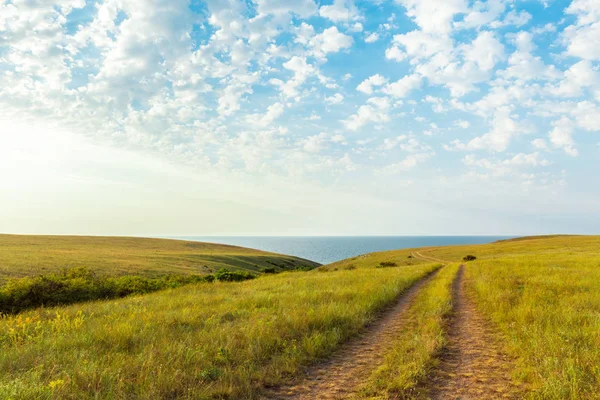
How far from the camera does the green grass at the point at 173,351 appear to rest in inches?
229

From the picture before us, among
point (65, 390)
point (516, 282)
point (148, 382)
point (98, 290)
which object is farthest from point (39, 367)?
point (516, 282)

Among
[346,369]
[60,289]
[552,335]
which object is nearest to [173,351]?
[346,369]

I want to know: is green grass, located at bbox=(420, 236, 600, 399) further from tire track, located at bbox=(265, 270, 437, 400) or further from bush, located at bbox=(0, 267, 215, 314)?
bush, located at bbox=(0, 267, 215, 314)

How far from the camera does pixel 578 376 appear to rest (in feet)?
19.2

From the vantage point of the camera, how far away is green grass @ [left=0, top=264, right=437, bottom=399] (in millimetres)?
5805

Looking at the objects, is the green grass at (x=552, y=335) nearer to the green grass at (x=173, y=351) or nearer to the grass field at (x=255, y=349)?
the grass field at (x=255, y=349)

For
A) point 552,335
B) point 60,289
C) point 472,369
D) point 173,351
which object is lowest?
point 60,289

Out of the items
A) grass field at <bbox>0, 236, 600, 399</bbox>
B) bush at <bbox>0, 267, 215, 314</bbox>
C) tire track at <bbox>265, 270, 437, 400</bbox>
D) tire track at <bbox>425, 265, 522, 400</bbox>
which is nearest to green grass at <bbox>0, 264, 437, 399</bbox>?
grass field at <bbox>0, 236, 600, 399</bbox>

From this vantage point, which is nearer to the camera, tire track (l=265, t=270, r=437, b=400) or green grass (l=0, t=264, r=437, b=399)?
green grass (l=0, t=264, r=437, b=399)

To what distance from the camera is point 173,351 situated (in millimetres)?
7453

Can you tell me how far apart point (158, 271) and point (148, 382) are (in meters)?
42.9

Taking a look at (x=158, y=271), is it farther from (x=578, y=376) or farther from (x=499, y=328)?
(x=578, y=376)

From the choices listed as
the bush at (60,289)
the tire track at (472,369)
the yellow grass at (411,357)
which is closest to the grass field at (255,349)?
the yellow grass at (411,357)

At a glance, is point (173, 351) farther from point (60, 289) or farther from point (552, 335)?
point (60, 289)
